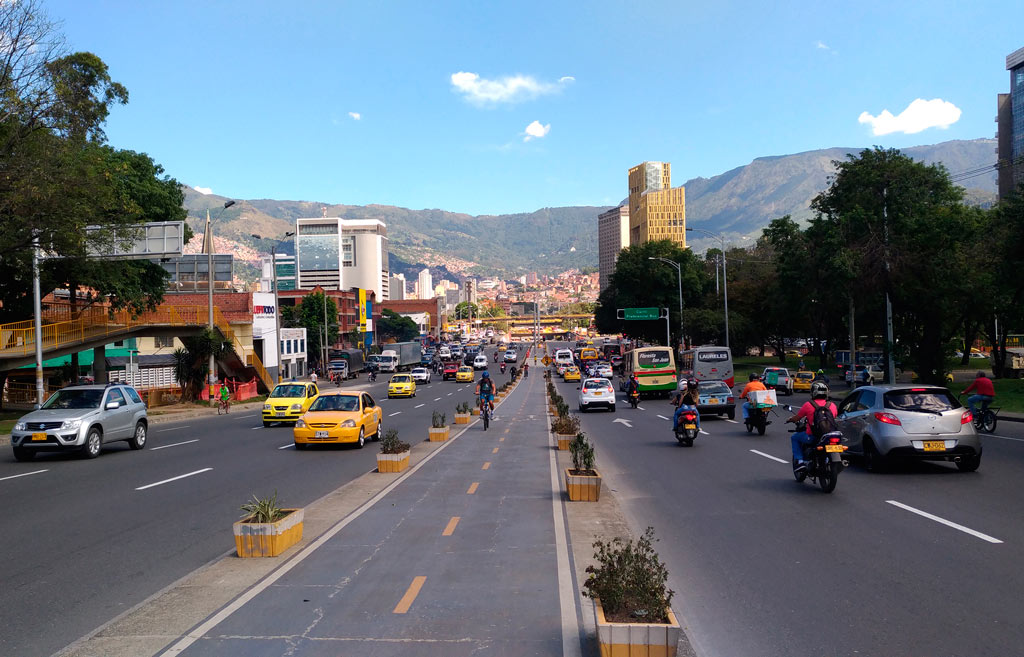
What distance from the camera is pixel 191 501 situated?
12.8 metres

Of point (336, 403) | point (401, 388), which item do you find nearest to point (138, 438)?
point (336, 403)

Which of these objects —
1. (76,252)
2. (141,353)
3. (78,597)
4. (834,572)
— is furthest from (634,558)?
(141,353)

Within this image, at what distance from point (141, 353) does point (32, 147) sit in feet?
136

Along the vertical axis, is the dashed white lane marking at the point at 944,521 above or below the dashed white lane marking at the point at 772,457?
above

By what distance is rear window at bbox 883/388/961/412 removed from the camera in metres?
14.0

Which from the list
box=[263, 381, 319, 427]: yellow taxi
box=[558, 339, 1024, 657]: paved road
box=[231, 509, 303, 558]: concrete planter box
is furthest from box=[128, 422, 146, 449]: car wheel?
box=[231, 509, 303, 558]: concrete planter box

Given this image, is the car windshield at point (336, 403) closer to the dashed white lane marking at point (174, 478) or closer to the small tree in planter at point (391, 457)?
the dashed white lane marking at point (174, 478)

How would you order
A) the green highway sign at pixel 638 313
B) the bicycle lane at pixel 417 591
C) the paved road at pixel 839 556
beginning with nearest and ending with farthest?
the bicycle lane at pixel 417 591 → the paved road at pixel 839 556 → the green highway sign at pixel 638 313

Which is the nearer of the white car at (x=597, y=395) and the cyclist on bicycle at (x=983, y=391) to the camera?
the cyclist on bicycle at (x=983, y=391)

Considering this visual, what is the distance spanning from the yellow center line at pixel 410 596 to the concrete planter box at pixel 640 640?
208 cm

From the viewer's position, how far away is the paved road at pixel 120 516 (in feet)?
23.6

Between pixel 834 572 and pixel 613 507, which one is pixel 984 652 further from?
pixel 613 507

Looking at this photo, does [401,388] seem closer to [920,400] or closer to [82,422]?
[82,422]

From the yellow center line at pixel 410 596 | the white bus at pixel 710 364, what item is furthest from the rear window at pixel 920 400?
the white bus at pixel 710 364
